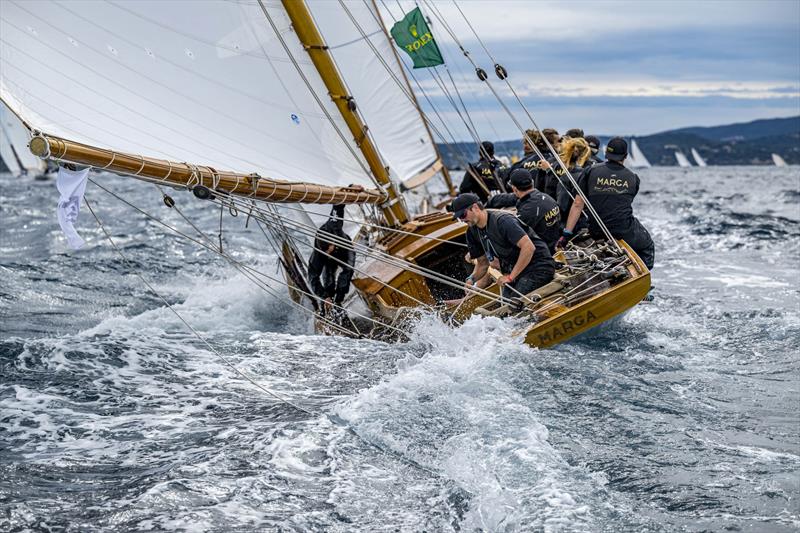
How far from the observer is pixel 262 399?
332 inches

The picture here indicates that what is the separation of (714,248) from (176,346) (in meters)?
13.6

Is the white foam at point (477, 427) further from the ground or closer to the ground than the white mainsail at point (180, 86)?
closer to the ground

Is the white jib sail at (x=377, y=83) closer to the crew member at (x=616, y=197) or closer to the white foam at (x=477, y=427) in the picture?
the crew member at (x=616, y=197)

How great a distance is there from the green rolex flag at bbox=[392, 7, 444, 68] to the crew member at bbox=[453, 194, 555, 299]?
566cm

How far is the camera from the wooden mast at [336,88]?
36.3 feet

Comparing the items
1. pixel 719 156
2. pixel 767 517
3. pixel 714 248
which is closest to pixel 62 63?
pixel 767 517

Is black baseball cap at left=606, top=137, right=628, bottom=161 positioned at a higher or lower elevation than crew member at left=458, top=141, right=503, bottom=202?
higher

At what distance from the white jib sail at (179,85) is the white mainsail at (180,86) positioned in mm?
13

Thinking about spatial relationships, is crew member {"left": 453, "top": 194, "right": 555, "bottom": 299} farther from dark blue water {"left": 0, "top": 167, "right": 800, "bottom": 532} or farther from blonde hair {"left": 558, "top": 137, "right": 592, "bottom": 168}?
blonde hair {"left": 558, "top": 137, "right": 592, "bottom": 168}

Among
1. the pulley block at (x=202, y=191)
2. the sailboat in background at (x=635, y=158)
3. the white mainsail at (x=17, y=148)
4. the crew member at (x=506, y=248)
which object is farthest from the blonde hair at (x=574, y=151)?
the sailboat in background at (x=635, y=158)

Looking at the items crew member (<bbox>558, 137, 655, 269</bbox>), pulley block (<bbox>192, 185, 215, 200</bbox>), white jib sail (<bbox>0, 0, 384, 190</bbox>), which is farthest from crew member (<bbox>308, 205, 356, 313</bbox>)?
crew member (<bbox>558, 137, 655, 269</bbox>)

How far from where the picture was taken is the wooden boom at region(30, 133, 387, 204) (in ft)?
23.2

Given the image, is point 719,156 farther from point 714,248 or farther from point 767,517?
point 767,517

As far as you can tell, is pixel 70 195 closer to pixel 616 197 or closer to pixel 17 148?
pixel 616 197
